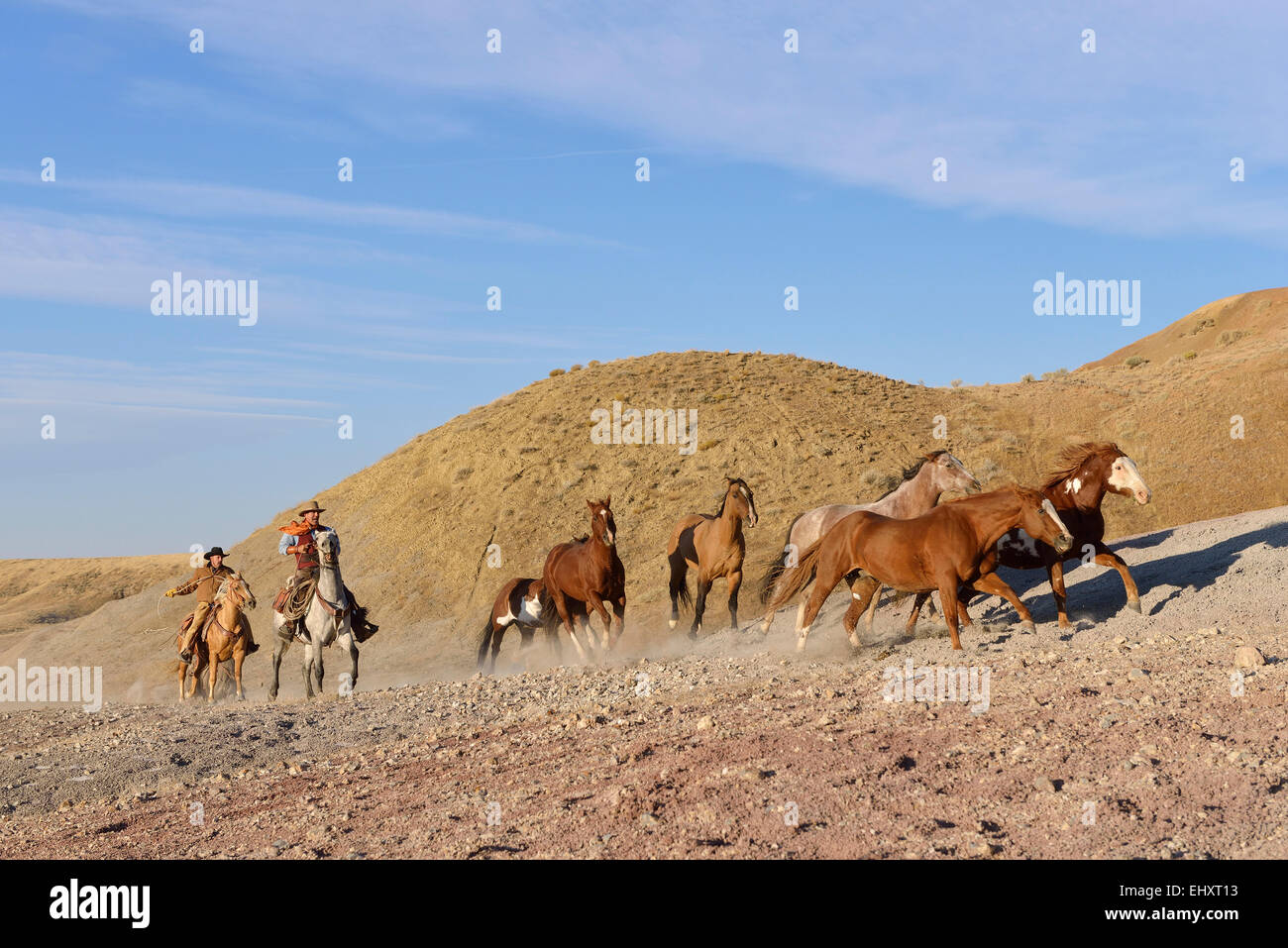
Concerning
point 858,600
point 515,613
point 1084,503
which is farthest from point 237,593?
point 1084,503

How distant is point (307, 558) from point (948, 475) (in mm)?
10687

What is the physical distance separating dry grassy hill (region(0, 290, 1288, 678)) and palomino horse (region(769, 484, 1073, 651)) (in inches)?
592

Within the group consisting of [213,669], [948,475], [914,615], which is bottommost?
[213,669]

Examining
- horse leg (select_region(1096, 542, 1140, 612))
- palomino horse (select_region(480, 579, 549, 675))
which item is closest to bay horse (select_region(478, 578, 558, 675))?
palomino horse (select_region(480, 579, 549, 675))

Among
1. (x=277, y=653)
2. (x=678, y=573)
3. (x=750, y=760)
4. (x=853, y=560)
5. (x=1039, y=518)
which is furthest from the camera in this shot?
(x=678, y=573)

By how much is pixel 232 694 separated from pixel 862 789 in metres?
15.4

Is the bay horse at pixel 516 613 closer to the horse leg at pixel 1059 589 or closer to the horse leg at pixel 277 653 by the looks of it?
the horse leg at pixel 277 653

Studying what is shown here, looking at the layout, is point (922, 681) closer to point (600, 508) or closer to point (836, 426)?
point (600, 508)

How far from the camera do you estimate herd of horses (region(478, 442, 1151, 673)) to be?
1302cm

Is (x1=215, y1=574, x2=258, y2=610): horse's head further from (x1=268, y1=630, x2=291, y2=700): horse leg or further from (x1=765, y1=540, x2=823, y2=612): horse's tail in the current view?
(x1=765, y1=540, x2=823, y2=612): horse's tail

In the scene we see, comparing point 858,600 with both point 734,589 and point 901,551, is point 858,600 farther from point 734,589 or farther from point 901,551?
point 734,589

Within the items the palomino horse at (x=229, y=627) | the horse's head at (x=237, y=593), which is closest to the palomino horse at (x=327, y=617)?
the horse's head at (x=237, y=593)

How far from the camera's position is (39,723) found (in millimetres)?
15531

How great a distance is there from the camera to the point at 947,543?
1295 centimetres
